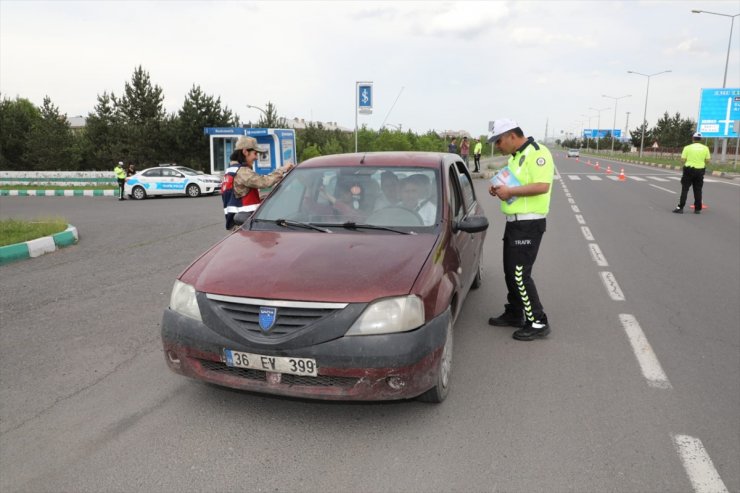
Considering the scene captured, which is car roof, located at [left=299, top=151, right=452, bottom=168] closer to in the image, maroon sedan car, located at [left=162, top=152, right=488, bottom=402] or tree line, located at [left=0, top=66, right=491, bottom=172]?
maroon sedan car, located at [left=162, top=152, right=488, bottom=402]

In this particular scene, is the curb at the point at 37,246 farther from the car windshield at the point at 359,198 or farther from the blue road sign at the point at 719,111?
the blue road sign at the point at 719,111

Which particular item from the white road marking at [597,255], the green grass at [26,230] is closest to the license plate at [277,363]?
the white road marking at [597,255]

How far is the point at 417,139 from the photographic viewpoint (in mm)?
42781

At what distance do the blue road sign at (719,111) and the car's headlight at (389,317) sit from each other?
41263 millimetres

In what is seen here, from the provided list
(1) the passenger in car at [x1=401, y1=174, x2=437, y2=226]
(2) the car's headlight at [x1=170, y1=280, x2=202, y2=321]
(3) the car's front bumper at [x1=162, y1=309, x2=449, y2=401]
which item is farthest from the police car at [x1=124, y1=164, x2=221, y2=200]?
(3) the car's front bumper at [x1=162, y1=309, x2=449, y2=401]

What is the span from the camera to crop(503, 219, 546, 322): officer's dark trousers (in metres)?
4.58


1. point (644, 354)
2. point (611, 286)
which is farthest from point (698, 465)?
point (611, 286)

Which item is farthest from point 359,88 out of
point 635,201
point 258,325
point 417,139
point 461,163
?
point 417,139

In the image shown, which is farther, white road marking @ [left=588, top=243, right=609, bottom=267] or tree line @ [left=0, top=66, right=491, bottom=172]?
tree line @ [left=0, top=66, right=491, bottom=172]

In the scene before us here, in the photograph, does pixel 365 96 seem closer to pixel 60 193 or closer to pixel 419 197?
pixel 419 197

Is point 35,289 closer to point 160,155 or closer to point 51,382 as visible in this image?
point 51,382

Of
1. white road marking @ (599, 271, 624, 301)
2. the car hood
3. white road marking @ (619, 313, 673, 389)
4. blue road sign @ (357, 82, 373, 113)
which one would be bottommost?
white road marking @ (619, 313, 673, 389)

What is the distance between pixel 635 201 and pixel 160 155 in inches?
1356

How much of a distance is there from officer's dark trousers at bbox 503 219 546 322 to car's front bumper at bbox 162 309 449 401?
1.61 meters
